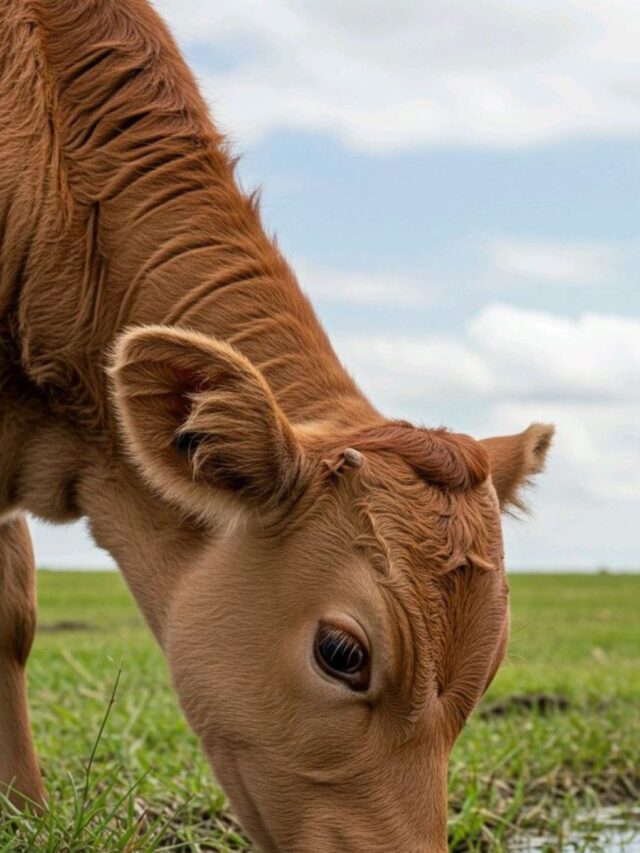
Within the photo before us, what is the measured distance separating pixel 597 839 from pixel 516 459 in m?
2.31

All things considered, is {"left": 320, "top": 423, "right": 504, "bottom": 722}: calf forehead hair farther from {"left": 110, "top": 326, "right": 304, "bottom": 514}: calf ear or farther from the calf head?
{"left": 110, "top": 326, "right": 304, "bottom": 514}: calf ear

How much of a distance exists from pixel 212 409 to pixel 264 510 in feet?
1.37

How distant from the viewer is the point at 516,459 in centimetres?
519

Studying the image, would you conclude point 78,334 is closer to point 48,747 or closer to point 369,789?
point 369,789

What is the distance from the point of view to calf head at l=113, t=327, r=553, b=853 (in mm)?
4113

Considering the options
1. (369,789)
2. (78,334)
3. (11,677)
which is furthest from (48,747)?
(369,789)

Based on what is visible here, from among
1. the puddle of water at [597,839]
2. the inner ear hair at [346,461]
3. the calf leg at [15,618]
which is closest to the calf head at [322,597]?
the inner ear hair at [346,461]

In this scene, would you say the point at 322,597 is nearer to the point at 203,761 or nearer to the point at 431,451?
the point at 431,451

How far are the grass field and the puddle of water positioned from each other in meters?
0.04

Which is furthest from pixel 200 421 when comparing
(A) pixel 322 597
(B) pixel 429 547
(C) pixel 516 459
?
(C) pixel 516 459

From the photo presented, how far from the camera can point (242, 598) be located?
445cm

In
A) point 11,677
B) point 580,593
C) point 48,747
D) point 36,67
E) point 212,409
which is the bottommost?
point 580,593

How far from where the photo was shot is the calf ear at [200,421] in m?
4.16

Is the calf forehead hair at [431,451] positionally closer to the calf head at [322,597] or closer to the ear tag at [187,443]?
the calf head at [322,597]
